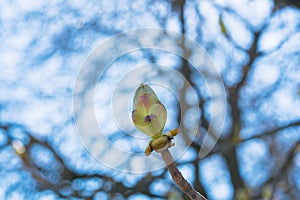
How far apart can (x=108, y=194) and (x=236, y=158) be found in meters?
0.58

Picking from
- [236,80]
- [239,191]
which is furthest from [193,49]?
[239,191]

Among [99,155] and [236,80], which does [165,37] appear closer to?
[236,80]

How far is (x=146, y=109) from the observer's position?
0.38m

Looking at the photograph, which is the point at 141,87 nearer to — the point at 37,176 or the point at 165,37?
the point at 165,37

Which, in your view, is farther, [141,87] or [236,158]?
[236,158]

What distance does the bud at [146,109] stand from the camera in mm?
378

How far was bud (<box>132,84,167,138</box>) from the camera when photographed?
38cm

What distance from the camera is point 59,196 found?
6.79 ft

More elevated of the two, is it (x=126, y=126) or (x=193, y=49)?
(x=193, y=49)

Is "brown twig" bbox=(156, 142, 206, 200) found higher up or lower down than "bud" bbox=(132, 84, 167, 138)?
lower down

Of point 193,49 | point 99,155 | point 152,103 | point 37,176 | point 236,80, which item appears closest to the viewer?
point 152,103

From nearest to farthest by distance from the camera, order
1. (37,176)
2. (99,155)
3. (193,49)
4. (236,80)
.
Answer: (99,155), (193,49), (37,176), (236,80)

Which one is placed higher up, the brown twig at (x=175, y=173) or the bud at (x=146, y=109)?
the bud at (x=146, y=109)

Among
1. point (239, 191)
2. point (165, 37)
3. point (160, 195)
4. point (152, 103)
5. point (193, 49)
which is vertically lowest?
point (152, 103)
